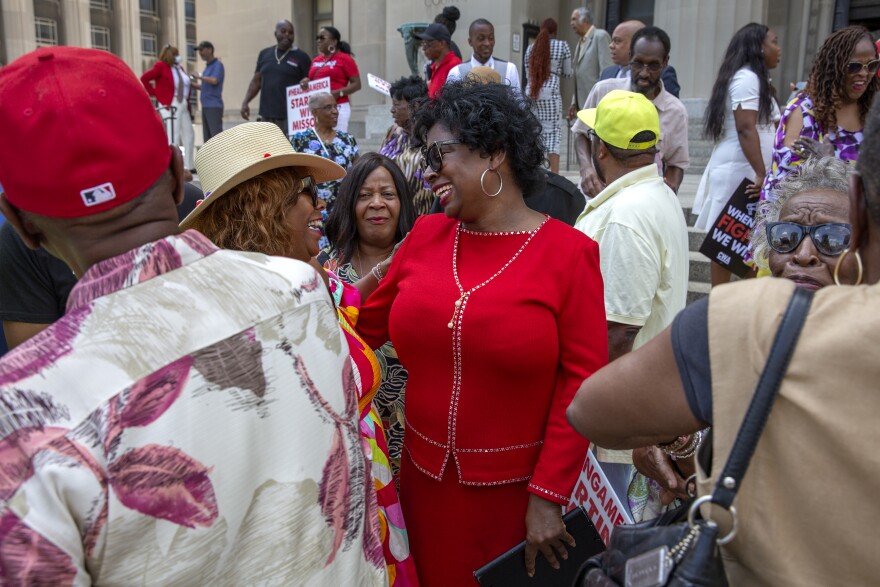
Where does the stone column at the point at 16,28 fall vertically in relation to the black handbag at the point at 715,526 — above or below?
above

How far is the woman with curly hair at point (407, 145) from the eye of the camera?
18.8 feet

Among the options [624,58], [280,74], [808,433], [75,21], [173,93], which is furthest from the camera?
[75,21]

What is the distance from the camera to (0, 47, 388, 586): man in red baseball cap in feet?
3.53

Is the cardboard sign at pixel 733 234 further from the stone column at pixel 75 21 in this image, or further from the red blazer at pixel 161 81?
the stone column at pixel 75 21

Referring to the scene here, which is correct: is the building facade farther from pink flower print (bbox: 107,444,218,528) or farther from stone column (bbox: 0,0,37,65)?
stone column (bbox: 0,0,37,65)

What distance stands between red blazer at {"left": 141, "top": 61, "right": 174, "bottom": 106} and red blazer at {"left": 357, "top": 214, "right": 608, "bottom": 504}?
1159 cm

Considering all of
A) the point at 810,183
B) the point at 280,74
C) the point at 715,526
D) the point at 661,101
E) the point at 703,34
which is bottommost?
the point at 715,526

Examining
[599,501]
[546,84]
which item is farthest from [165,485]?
[546,84]

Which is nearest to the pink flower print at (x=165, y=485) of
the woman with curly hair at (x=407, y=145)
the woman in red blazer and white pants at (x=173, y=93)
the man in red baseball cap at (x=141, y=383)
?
the man in red baseball cap at (x=141, y=383)

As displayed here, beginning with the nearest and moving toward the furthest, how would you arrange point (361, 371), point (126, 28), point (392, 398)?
point (361, 371), point (392, 398), point (126, 28)

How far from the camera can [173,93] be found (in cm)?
1290

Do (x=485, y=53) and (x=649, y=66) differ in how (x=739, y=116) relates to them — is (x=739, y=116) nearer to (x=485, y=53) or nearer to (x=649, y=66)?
(x=649, y=66)

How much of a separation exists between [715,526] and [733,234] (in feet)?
13.1

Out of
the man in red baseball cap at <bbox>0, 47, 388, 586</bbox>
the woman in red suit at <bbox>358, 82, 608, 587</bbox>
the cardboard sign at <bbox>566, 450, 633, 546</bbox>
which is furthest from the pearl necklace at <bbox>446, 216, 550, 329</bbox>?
the man in red baseball cap at <bbox>0, 47, 388, 586</bbox>
